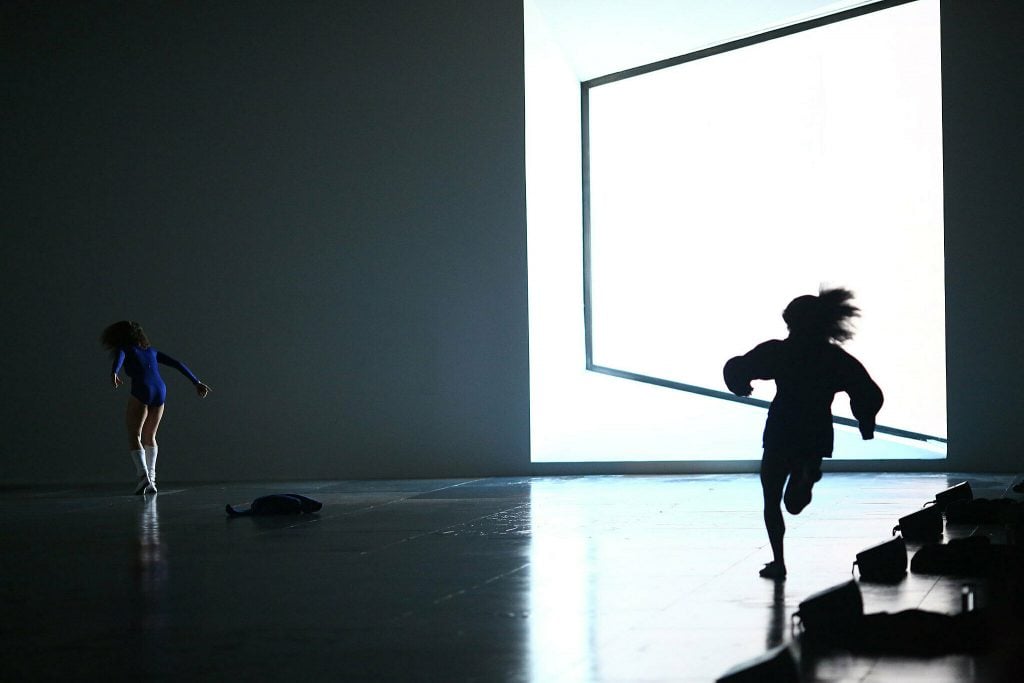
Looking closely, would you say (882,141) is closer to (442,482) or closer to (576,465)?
(576,465)

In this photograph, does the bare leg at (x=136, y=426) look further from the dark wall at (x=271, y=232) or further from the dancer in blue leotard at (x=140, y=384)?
the dark wall at (x=271, y=232)

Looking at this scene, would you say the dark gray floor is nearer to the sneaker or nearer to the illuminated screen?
the sneaker

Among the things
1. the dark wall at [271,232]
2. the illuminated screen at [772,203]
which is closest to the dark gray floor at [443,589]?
the dark wall at [271,232]

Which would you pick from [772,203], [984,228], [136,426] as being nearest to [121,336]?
[136,426]

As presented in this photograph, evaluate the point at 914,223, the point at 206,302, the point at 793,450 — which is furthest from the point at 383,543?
the point at 914,223

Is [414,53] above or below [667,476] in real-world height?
above

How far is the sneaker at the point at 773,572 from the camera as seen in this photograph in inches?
254

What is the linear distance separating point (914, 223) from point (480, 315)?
5.36 meters

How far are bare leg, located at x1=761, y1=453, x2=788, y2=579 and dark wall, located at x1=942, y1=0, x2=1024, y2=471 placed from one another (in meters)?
7.98

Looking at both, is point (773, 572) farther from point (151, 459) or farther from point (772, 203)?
point (772, 203)

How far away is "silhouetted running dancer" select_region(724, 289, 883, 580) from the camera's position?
6.53 metres

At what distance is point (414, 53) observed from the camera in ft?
49.0

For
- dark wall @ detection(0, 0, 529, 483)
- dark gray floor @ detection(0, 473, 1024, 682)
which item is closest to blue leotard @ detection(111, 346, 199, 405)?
dark wall @ detection(0, 0, 529, 483)

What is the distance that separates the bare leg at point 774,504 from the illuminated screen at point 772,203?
8.35 m
